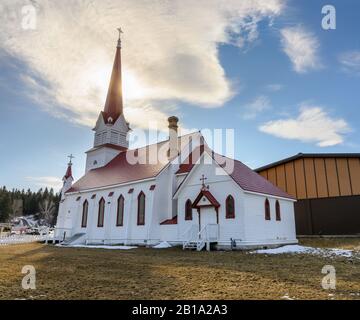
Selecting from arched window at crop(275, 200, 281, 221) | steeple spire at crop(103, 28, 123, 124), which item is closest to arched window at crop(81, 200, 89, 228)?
steeple spire at crop(103, 28, 123, 124)

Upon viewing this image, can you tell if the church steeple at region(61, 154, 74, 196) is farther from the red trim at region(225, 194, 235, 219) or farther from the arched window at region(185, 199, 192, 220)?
the red trim at region(225, 194, 235, 219)

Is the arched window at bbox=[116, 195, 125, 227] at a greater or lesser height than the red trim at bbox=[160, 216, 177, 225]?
greater

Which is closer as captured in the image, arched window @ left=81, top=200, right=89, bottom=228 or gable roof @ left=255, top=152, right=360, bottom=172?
gable roof @ left=255, top=152, right=360, bottom=172

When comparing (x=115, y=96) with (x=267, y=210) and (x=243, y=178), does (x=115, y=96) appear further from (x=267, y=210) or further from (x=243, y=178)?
(x=267, y=210)

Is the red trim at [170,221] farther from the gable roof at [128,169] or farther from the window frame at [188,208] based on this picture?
the gable roof at [128,169]

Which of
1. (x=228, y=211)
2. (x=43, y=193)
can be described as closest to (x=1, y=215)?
(x=43, y=193)

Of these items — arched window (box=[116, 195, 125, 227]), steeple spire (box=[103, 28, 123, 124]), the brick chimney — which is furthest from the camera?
steeple spire (box=[103, 28, 123, 124])

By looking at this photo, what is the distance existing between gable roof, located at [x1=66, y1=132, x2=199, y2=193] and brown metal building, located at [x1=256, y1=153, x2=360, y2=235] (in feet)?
35.6

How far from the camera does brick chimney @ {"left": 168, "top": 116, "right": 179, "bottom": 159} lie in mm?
27356

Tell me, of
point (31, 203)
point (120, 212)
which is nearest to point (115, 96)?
point (120, 212)

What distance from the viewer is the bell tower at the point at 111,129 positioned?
3631 cm

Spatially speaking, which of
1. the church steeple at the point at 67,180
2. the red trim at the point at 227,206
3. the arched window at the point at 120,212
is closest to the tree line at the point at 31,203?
the church steeple at the point at 67,180

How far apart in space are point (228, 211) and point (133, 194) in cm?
958

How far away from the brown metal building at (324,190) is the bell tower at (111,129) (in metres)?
18.7
